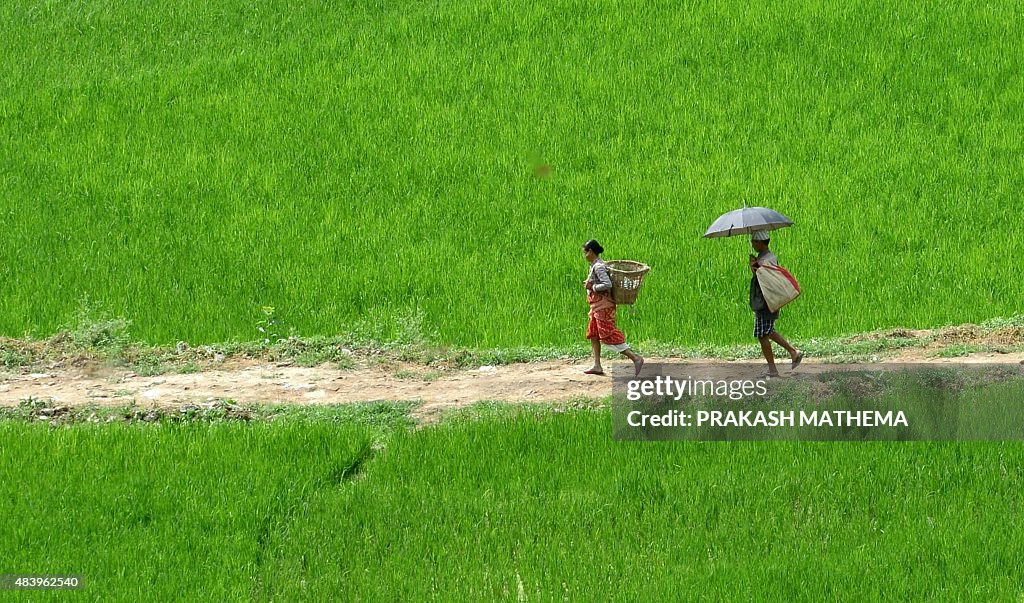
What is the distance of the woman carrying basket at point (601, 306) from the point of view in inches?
355

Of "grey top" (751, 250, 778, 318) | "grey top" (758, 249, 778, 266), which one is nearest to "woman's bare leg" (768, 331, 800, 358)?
"grey top" (751, 250, 778, 318)

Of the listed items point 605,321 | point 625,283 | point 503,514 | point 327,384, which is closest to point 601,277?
point 625,283

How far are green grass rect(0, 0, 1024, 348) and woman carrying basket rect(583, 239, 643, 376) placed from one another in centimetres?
204

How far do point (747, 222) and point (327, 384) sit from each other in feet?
12.1

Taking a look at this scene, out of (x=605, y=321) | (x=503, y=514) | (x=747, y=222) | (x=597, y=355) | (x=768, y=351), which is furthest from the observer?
(x=597, y=355)

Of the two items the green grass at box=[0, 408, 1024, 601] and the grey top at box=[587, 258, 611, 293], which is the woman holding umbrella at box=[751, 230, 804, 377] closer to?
the grey top at box=[587, 258, 611, 293]

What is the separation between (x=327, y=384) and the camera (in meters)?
10.0

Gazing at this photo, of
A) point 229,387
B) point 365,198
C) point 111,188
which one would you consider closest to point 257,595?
point 229,387

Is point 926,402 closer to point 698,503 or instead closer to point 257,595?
point 698,503

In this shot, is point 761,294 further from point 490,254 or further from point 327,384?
point 490,254

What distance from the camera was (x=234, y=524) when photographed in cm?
683

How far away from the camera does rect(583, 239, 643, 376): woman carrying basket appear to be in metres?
9.01

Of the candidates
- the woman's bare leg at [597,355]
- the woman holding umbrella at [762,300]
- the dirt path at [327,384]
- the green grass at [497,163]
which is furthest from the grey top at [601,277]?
the green grass at [497,163]

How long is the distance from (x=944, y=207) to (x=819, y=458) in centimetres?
680
